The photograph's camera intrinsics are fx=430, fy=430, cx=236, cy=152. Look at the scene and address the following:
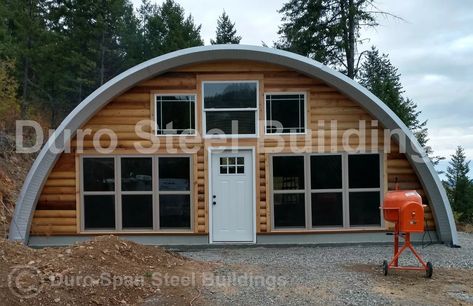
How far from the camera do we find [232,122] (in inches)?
352

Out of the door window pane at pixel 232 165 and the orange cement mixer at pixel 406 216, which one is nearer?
the orange cement mixer at pixel 406 216

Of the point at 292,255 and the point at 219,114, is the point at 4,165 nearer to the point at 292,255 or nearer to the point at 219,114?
the point at 219,114

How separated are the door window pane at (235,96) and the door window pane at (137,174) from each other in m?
1.76

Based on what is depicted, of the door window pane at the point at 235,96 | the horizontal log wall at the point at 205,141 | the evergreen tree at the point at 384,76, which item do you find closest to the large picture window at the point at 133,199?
the horizontal log wall at the point at 205,141

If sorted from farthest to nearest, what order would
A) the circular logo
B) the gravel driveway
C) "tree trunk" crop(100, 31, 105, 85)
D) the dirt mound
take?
"tree trunk" crop(100, 31, 105, 85) < the gravel driveway < the dirt mound < the circular logo

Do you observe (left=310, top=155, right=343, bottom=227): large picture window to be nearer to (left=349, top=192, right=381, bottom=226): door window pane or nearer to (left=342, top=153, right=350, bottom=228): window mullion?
(left=342, top=153, right=350, bottom=228): window mullion

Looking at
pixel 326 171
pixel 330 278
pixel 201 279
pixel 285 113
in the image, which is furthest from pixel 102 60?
pixel 330 278

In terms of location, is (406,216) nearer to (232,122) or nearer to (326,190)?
(326,190)

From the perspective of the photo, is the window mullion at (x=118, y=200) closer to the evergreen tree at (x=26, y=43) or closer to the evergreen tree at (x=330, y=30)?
the evergreen tree at (x=26, y=43)

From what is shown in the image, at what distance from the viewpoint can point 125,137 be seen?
29.2ft

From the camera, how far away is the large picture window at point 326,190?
8883 millimetres

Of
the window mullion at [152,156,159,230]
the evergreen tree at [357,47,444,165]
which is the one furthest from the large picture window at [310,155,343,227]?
the evergreen tree at [357,47,444,165]

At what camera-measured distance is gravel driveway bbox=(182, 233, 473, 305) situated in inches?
211

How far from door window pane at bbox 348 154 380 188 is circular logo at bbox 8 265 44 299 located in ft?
20.4
